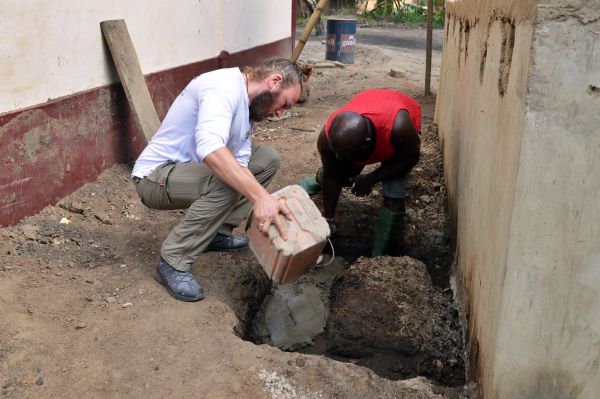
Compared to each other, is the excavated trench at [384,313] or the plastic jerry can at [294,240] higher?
the plastic jerry can at [294,240]

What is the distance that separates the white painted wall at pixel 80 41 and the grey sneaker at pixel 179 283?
4.03ft

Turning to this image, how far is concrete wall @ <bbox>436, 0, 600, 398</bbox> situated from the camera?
1.77m

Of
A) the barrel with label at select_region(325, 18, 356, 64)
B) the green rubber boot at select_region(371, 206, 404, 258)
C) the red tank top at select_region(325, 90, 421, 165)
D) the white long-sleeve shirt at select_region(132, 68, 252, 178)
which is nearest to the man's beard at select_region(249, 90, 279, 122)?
the white long-sleeve shirt at select_region(132, 68, 252, 178)

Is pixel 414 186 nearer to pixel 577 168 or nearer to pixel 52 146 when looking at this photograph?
pixel 52 146

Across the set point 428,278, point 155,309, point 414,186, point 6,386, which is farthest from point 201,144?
point 414,186

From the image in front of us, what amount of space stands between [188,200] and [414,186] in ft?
6.75

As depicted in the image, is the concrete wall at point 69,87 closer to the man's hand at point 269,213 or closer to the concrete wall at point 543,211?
the man's hand at point 269,213

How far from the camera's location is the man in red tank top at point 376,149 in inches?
135

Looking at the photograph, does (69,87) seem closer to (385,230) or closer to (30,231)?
(30,231)

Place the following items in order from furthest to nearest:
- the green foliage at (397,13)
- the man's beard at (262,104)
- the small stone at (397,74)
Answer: the green foliage at (397,13)
the small stone at (397,74)
the man's beard at (262,104)

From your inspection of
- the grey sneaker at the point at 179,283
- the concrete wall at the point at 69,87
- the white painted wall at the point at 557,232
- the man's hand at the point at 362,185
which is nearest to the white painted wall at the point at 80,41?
the concrete wall at the point at 69,87

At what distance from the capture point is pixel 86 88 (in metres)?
4.11

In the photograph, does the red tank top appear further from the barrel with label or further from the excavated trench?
the barrel with label

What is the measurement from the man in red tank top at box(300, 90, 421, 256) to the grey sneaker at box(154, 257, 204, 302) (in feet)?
3.57
